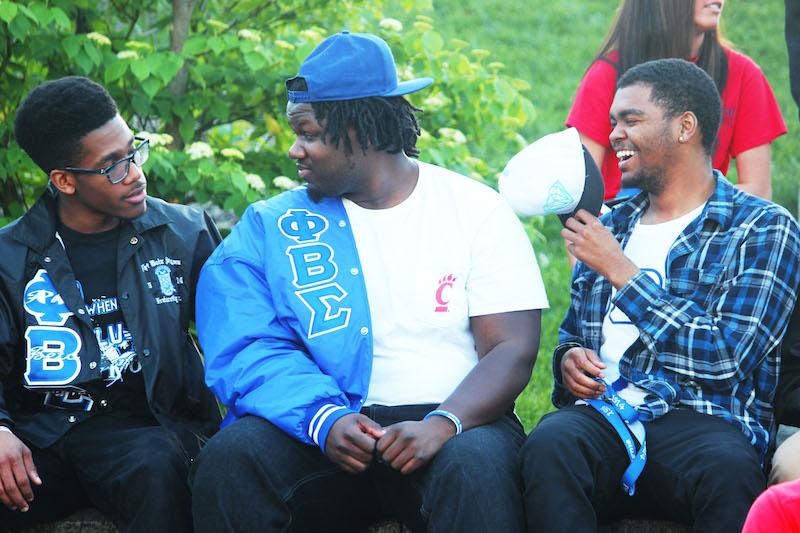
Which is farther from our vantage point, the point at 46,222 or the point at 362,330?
the point at 46,222

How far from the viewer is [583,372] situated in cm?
361

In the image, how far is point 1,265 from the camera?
373 cm

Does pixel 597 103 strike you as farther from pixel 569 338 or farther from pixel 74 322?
pixel 74 322

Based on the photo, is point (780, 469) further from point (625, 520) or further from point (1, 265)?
point (1, 265)

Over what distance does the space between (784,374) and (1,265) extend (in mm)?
2539

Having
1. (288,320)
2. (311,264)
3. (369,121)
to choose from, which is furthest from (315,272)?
(369,121)

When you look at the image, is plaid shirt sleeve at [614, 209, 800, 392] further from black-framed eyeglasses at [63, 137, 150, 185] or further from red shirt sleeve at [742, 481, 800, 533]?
black-framed eyeglasses at [63, 137, 150, 185]

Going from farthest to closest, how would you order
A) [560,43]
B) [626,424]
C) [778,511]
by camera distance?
[560,43] → [626,424] → [778,511]

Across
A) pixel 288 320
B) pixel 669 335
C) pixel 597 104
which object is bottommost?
pixel 669 335

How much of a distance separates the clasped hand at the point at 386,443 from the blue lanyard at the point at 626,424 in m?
0.49

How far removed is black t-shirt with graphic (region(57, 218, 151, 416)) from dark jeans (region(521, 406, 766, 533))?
53.0 inches

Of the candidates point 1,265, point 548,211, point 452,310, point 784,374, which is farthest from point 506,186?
point 1,265

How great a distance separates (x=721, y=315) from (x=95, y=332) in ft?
6.50

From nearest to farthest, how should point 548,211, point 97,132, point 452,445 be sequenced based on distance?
point 452,445 → point 548,211 → point 97,132
